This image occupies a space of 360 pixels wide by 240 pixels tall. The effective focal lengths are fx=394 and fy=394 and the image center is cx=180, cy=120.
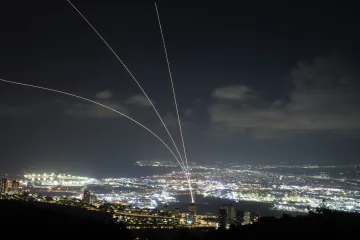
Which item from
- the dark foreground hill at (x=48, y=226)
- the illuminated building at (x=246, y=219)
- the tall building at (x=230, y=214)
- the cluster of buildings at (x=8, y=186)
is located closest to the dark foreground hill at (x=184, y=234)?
the dark foreground hill at (x=48, y=226)

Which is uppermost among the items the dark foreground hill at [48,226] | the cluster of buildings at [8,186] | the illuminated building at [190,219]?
the cluster of buildings at [8,186]

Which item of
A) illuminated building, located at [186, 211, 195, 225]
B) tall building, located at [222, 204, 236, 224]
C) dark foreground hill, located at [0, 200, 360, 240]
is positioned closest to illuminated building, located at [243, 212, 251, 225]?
tall building, located at [222, 204, 236, 224]

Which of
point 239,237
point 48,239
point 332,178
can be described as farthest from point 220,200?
point 48,239

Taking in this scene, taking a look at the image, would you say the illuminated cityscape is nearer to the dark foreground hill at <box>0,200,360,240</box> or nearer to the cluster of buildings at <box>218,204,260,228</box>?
the cluster of buildings at <box>218,204,260,228</box>

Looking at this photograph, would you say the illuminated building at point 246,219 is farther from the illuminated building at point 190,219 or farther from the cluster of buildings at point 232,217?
the illuminated building at point 190,219

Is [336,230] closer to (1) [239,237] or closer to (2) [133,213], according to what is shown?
(1) [239,237]

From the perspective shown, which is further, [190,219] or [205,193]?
[205,193]

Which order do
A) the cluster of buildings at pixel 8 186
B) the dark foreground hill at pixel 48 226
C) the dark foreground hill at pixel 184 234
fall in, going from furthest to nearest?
the cluster of buildings at pixel 8 186 < the dark foreground hill at pixel 48 226 < the dark foreground hill at pixel 184 234

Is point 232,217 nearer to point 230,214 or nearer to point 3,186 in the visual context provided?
point 230,214

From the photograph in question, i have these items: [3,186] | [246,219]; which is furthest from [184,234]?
[3,186]

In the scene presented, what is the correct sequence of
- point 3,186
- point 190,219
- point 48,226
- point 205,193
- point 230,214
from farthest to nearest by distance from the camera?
point 205,193, point 3,186, point 230,214, point 190,219, point 48,226

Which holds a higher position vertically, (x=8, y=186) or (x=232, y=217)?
(x=8, y=186)
